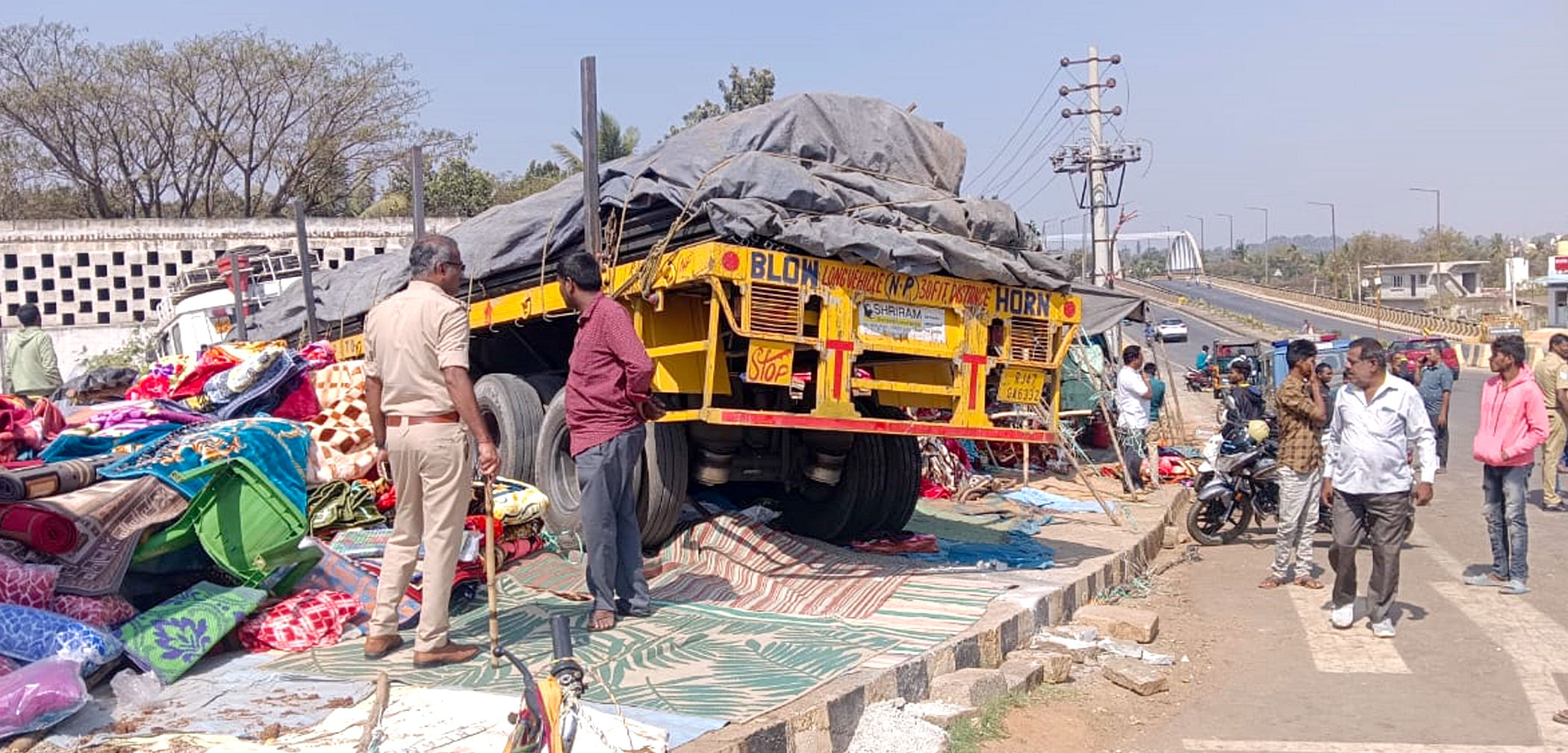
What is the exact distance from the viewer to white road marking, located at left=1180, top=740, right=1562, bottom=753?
15.9 ft

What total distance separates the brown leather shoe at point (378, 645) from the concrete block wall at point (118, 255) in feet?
47.6

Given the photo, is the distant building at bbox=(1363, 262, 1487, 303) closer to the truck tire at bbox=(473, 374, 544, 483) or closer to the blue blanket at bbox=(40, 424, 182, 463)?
the truck tire at bbox=(473, 374, 544, 483)

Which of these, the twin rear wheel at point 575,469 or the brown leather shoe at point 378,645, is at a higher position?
the twin rear wheel at point 575,469

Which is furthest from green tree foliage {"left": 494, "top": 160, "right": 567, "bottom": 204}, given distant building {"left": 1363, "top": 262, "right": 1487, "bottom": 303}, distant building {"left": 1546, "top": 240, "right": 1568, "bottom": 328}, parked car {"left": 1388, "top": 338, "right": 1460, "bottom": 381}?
distant building {"left": 1363, "top": 262, "right": 1487, "bottom": 303}

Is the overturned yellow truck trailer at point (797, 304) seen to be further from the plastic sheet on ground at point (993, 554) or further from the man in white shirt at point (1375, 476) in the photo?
the man in white shirt at point (1375, 476)

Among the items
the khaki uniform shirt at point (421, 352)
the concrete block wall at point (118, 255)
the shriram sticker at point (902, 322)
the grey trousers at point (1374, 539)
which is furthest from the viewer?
the concrete block wall at point (118, 255)

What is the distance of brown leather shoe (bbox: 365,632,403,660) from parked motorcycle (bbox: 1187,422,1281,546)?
670cm

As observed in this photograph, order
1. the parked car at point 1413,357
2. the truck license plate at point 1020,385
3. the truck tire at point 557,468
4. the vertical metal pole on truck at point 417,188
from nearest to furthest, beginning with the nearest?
the truck license plate at point 1020,385 → the truck tire at point 557,468 → the vertical metal pole on truck at point 417,188 → the parked car at point 1413,357

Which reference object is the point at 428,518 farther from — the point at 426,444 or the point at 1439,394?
the point at 1439,394

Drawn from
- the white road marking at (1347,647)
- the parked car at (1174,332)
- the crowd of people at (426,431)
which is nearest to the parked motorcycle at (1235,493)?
the white road marking at (1347,647)

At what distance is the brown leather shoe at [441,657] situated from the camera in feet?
15.4

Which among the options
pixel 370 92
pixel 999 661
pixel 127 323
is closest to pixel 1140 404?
pixel 999 661

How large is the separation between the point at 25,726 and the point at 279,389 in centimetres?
363

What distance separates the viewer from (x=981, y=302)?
6703 mm
